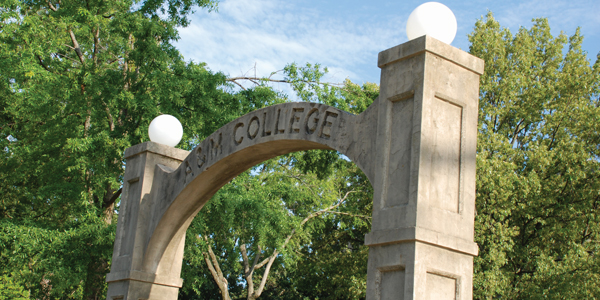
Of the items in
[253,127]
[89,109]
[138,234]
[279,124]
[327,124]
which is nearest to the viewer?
[327,124]

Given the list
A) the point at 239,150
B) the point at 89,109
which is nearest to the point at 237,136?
the point at 239,150

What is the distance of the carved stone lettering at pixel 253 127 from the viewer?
5.09 meters

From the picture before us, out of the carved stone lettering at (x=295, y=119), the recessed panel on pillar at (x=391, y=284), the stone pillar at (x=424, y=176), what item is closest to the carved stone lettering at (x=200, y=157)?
the carved stone lettering at (x=295, y=119)

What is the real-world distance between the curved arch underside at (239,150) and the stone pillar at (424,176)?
11.4 inches

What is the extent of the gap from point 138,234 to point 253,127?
190cm

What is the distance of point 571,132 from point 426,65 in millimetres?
13637

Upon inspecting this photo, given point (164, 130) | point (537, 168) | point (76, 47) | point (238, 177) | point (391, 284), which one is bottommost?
point (391, 284)

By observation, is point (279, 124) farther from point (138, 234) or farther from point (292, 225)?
point (292, 225)

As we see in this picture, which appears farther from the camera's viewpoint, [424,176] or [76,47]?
[76,47]

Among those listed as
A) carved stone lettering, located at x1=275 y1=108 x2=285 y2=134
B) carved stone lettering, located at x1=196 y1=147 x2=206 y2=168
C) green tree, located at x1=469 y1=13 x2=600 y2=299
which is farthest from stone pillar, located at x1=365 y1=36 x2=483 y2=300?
green tree, located at x1=469 y1=13 x2=600 y2=299

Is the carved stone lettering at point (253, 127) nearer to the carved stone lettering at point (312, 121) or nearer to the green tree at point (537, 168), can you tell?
the carved stone lettering at point (312, 121)

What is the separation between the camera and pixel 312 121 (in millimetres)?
4574

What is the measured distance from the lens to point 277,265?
824 inches

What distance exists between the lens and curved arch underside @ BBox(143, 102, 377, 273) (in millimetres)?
4281
